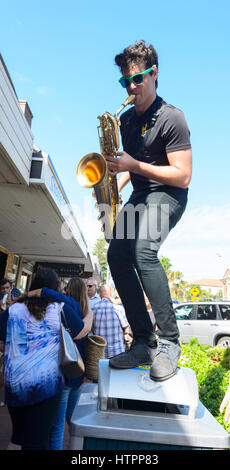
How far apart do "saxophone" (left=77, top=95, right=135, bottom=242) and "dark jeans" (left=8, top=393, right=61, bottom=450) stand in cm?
132

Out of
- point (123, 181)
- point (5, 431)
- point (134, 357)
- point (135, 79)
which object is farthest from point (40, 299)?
point (5, 431)

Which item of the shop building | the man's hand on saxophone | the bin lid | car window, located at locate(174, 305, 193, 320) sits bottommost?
the bin lid

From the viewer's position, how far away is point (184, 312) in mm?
12805

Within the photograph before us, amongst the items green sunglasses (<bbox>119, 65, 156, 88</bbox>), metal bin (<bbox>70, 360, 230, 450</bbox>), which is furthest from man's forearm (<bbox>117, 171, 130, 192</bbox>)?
metal bin (<bbox>70, 360, 230, 450</bbox>)

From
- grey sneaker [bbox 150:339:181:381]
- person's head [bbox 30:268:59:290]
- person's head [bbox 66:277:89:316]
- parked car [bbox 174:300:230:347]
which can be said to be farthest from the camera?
parked car [bbox 174:300:230:347]

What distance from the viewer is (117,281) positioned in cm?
208

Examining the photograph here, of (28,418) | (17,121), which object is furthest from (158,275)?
(17,121)

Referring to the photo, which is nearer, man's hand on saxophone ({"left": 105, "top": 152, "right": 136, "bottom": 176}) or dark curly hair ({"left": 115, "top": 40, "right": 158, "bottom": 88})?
man's hand on saxophone ({"left": 105, "top": 152, "right": 136, "bottom": 176})

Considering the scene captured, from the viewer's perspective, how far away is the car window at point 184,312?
495 inches

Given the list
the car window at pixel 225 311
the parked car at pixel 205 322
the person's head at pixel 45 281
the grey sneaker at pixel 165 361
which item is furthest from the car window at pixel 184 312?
the grey sneaker at pixel 165 361

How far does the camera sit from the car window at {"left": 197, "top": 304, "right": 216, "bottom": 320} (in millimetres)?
12314

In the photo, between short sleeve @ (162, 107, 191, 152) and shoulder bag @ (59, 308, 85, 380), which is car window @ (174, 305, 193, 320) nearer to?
shoulder bag @ (59, 308, 85, 380)

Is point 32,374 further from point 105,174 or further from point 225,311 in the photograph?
point 225,311
